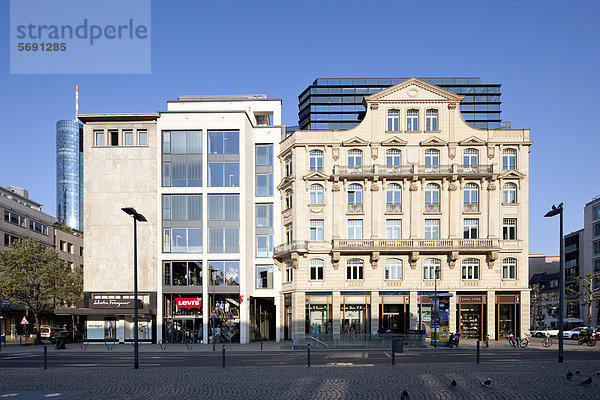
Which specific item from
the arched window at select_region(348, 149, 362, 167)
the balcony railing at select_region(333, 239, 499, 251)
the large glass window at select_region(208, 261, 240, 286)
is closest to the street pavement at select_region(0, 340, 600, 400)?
the large glass window at select_region(208, 261, 240, 286)

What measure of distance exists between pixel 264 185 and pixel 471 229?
20.3 m

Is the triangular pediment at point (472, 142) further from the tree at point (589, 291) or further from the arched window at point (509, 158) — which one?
the tree at point (589, 291)

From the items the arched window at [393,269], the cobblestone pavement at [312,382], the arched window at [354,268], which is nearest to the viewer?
the cobblestone pavement at [312,382]

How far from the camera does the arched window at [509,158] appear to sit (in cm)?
5275

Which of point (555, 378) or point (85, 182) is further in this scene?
point (85, 182)

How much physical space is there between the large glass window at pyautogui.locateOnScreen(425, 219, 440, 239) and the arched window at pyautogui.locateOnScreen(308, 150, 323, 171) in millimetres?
11350

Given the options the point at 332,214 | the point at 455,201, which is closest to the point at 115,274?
the point at 332,214

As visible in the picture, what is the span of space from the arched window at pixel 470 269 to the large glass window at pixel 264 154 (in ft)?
69.2

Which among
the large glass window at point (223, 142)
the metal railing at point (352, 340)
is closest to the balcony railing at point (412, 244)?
the metal railing at point (352, 340)

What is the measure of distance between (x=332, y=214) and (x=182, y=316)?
16740 mm

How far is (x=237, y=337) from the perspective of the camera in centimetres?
5103

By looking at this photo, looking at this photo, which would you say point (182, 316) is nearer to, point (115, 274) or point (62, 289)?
point (115, 274)

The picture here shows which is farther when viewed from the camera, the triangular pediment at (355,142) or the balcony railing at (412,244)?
the triangular pediment at (355,142)

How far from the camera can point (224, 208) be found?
52.2 metres
